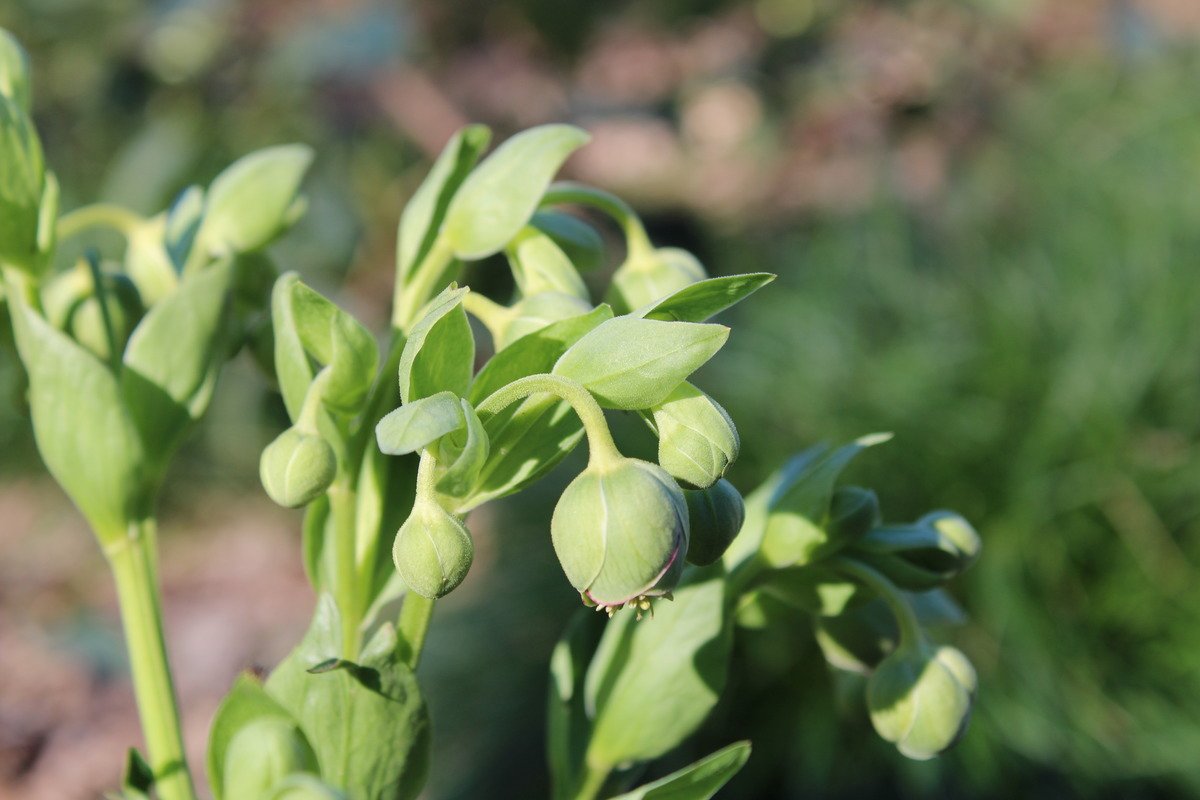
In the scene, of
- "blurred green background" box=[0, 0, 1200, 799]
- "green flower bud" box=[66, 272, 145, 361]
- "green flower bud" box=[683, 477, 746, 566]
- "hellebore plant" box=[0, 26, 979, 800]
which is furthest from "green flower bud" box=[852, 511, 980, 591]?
"blurred green background" box=[0, 0, 1200, 799]

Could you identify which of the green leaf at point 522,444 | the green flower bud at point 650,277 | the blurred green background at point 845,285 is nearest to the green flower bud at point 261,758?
the green leaf at point 522,444

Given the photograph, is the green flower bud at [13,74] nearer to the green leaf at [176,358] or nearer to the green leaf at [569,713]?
the green leaf at [176,358]

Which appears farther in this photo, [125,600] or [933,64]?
[933,64]

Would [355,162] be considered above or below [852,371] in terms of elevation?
above

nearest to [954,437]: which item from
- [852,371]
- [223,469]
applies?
[852,371]

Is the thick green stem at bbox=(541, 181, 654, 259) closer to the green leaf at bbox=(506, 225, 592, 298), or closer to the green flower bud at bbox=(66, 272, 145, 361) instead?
the green leaf at bbox=(506, 225, 592, 298)

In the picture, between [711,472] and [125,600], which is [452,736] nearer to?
[125,600]
